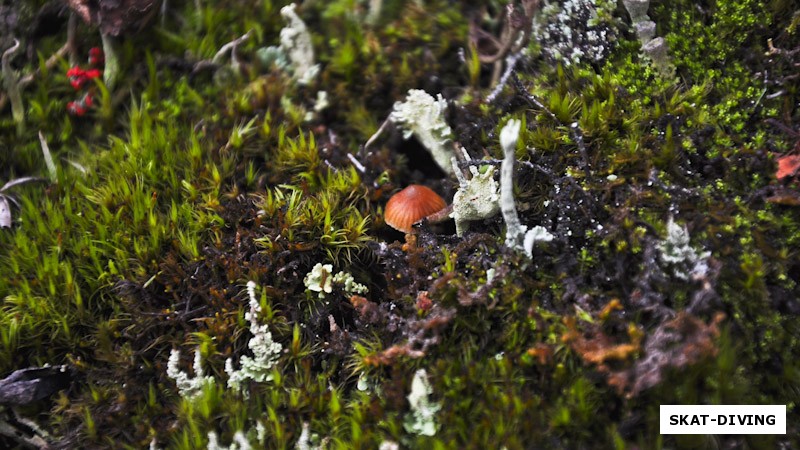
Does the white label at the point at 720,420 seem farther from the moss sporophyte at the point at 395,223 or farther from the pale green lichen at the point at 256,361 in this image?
the pale green lichen at the point at 256,361

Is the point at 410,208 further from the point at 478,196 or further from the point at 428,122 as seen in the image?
the point at 428,122

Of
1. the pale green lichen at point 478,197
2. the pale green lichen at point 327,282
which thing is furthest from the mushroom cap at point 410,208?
the pale green lichen at point 327,282

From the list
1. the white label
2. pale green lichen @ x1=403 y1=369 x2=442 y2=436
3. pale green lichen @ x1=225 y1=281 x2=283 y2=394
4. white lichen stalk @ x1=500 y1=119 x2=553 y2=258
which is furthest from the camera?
pale green lichen @ x1=225 y1=281 x2=283 y2=394

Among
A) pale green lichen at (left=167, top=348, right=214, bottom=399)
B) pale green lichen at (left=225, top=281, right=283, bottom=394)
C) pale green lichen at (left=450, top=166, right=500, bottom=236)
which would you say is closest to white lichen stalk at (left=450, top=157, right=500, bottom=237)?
pale green lichen at (left=450, top=166, right=500, bottom=236)

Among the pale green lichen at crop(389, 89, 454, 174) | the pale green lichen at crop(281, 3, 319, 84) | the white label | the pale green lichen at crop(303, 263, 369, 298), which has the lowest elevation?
the white label

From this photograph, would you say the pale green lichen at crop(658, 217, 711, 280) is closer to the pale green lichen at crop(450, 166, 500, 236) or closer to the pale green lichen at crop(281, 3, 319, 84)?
the pale green lichen at crop(450, 166, 500, 236)

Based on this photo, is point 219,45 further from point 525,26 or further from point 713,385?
point 713,385

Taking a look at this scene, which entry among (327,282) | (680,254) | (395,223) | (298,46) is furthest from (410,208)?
(298,46)
